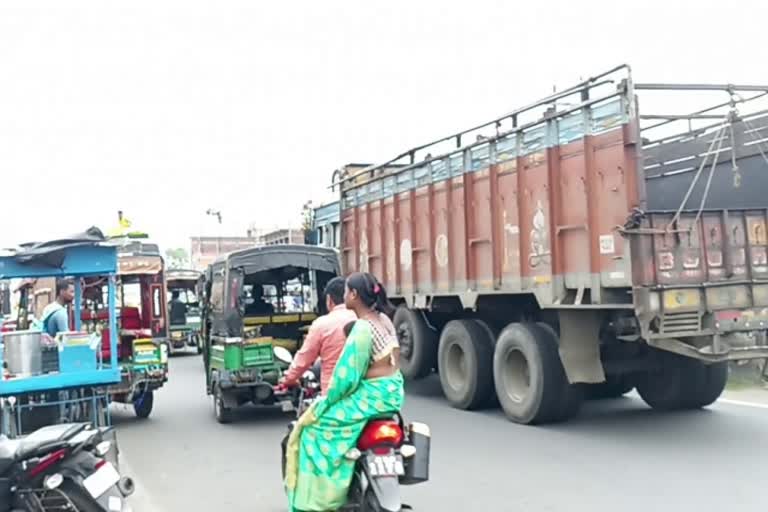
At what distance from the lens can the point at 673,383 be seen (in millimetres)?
9898

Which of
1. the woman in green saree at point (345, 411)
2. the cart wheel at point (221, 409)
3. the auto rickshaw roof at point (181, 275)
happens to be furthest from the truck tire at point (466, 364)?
the auto rickshaw roof at point (181, 275)

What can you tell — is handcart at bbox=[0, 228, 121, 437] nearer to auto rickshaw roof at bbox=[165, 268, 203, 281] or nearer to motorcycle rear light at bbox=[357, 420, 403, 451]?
motorcycle rear light at bbox=[357, 420, 403, 451]

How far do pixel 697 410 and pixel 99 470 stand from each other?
7.36 metres

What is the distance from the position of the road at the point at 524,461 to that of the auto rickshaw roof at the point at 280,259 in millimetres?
1947

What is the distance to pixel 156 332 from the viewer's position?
1345 cm

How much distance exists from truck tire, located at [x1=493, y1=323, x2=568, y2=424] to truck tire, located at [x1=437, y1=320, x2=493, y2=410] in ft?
1.77

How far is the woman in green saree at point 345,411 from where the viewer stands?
4664 mm

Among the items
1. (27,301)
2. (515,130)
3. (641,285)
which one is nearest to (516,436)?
(641,285)

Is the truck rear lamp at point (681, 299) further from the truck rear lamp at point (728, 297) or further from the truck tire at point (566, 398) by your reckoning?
the truck tire at point (566, 398)

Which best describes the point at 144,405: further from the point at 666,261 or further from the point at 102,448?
the point at 666,261

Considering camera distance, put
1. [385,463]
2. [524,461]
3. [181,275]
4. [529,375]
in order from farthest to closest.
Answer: [181,275] → [529,375] → [524,461] → [385,463]

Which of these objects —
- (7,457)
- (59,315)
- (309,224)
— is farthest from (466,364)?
(309,224)

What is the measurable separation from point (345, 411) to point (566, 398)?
17.1 feet

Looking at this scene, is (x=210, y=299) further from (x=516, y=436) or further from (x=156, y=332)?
(x=516, y=436)
